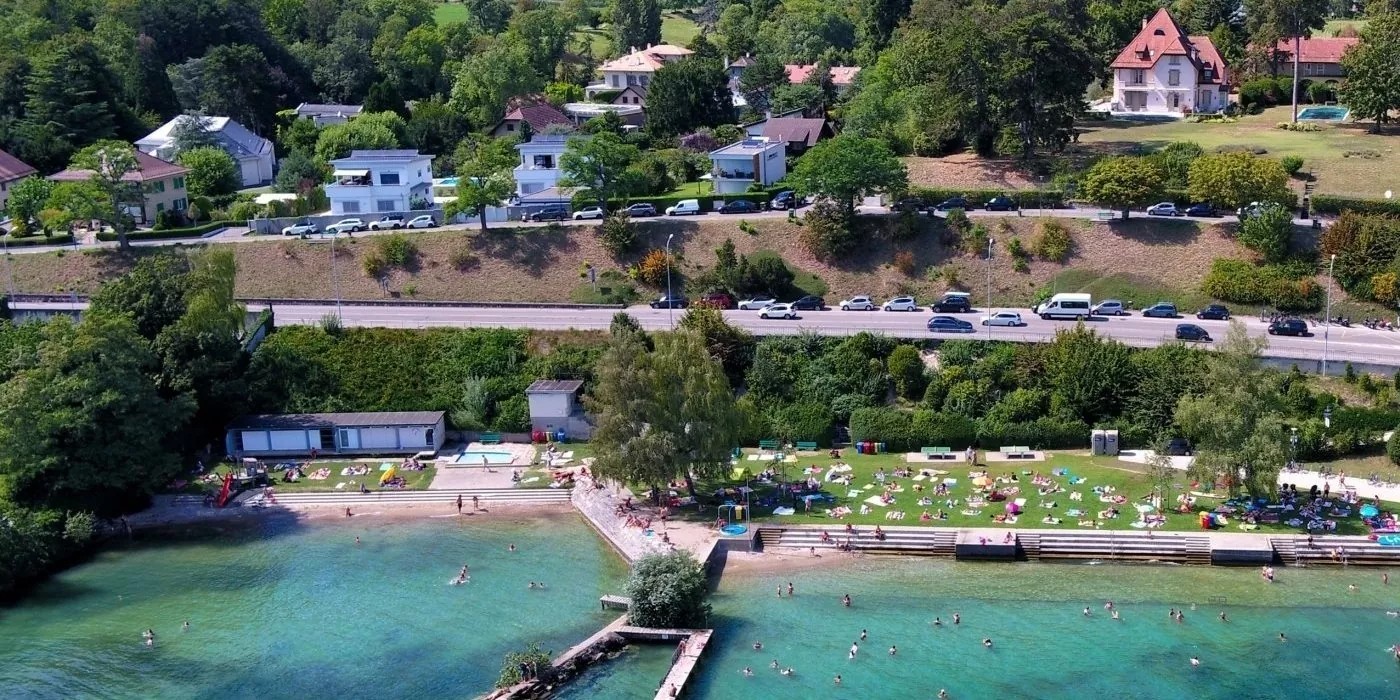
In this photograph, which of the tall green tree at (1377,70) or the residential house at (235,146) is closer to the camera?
the tall green tree at (1377,70)

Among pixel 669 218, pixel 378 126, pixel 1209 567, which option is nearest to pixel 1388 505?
pixel 1209 567

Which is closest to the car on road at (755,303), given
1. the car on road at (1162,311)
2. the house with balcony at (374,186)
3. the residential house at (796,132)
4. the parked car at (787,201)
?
the parked car at (787,201)

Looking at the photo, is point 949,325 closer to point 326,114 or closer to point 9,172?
point 9,172

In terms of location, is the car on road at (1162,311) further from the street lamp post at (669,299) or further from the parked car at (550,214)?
the parked car at (550,214)

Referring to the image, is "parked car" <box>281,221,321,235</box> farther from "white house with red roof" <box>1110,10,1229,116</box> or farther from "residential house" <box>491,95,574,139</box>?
"white house with red roof" <box>1110,10,1229,116</box>

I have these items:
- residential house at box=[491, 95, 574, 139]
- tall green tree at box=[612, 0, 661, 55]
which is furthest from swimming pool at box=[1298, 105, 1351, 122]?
tall green tree at box=[612, 0, 661, 55]

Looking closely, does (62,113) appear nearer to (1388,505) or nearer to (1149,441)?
(1149,441)
